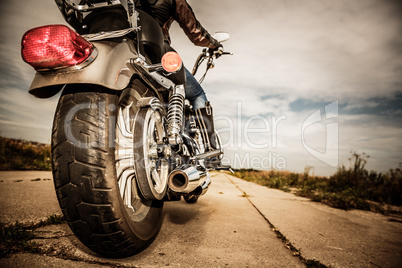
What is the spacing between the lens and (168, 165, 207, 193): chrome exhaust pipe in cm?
106

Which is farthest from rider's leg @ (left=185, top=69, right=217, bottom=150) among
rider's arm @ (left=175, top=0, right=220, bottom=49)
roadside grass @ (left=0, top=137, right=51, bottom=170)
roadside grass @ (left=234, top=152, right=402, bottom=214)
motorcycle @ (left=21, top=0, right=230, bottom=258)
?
→ roadside grass @ (left=0, top=137, right=51, bottom=170)

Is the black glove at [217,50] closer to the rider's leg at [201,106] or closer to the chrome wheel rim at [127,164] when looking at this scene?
the rider's leg at [201,106]

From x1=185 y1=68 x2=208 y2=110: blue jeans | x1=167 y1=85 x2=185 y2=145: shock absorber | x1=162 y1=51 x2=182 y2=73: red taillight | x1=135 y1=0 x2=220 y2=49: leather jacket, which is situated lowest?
x1=167 y1=85 x2=185 y2=145: shock absorber

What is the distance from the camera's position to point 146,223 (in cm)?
105

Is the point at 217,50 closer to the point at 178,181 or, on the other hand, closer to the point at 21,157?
the point at 178,181

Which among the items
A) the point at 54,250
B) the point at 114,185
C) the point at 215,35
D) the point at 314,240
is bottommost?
the point at 314,240

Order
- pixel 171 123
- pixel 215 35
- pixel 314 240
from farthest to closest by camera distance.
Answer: pixel 215 35 → pixel 314 240 → pixel 171 123

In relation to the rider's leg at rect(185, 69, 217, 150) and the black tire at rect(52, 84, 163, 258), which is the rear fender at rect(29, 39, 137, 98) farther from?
the rider's leg at rect(185, 69, 217, 150)

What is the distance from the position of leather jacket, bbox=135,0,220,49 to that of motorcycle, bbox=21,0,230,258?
0.97 ft

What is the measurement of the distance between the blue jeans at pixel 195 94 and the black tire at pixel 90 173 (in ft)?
3.90

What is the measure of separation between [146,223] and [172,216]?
26.6 inches

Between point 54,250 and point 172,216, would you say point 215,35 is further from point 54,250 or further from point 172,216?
point 54,250

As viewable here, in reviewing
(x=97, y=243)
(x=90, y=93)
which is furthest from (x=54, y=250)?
(x=90, y=93)

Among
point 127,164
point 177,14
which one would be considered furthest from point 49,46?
point 177,14
